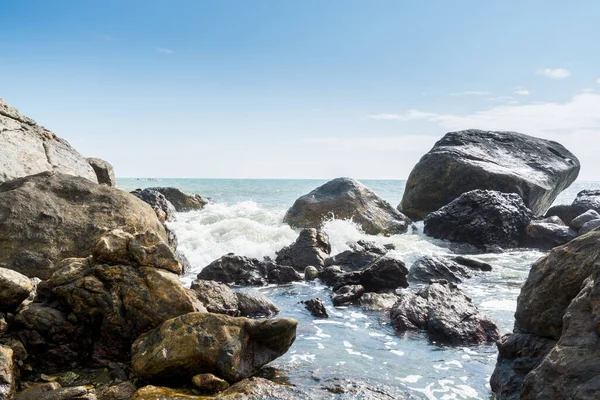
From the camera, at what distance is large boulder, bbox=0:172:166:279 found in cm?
822

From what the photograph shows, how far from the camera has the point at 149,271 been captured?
22.1ft

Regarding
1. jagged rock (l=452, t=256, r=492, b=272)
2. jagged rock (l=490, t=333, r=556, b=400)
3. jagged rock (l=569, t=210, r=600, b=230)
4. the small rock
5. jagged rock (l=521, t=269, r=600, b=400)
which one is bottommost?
the small rock

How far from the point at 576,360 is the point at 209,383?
369 centimetres

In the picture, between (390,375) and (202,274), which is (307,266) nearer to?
(202,274)

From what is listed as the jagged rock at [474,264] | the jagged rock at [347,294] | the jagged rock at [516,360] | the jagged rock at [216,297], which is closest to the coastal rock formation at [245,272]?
the jagged rock at [347,294]

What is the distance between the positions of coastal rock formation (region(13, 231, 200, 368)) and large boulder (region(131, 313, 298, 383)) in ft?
1.32

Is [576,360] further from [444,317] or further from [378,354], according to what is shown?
[444,317]

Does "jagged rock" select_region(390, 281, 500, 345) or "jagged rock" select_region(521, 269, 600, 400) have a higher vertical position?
"jagged rock" select_region(521, 269, 600, 400)

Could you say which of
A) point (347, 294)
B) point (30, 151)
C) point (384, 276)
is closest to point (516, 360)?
point (347, 294)

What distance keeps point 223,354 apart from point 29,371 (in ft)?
7.52

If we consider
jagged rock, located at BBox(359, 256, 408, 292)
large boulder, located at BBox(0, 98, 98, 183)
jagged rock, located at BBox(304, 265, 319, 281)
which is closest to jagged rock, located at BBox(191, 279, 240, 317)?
jagged rock, located at BBox(359, 256, 408, 292)

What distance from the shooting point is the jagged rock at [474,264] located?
581 inches

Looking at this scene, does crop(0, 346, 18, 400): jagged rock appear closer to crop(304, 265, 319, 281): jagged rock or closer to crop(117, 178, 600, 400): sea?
crop(117, 178, 600, 400): sea

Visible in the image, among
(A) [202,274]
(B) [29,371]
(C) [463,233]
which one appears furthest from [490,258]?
(B) [29,371]
